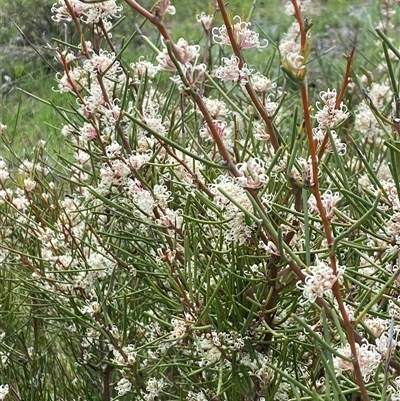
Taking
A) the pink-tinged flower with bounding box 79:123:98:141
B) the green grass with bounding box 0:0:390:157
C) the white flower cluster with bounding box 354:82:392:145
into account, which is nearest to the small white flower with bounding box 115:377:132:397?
the pink-tinged flower with bounding box 79:123:98:141

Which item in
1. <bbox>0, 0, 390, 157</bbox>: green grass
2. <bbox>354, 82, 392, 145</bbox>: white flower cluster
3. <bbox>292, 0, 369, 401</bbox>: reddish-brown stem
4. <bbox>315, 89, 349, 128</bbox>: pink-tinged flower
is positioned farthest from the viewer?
<bbox>0, 0, 390, 157</bbox>: green grass

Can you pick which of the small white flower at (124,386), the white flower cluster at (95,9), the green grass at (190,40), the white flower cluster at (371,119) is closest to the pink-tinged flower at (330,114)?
the white flower cluster at (95,9)

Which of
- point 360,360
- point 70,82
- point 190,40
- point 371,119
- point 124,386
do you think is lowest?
point 124,386

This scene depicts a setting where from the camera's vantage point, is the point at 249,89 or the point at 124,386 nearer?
the point at 249,89

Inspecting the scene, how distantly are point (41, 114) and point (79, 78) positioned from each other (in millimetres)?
2356

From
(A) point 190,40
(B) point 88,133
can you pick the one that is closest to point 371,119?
(B) point 88,133

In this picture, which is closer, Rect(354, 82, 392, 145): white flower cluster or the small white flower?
the small white flower

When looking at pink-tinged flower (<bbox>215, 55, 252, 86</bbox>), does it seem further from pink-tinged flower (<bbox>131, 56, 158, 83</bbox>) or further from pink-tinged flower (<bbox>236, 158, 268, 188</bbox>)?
pink-tinged flower (<bbox>131, 56, 158, 83</bbox>)

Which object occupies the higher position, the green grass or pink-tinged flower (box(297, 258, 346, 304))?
the green grass

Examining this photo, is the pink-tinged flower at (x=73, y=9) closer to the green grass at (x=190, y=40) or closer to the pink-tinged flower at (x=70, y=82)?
the pink-tinged flower at (x=70, y=82)

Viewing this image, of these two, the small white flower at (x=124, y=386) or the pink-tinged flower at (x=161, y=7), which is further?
the small white flower at (x=124, y=386)

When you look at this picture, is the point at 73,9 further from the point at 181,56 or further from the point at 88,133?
the point at 181,56

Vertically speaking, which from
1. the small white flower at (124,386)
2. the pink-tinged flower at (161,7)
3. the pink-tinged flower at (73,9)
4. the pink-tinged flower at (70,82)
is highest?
the pink-tinged flower at (73,9)

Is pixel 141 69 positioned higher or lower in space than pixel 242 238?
higher
